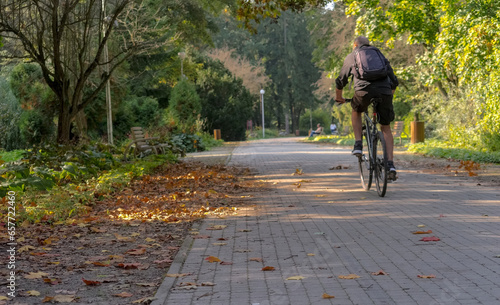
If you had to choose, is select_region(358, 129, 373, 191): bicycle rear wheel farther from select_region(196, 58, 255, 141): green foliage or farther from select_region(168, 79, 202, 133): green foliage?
select_region(196, 58, 255, 141): green foliage

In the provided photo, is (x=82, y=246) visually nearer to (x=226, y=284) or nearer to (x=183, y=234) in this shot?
(x=183, y=234)

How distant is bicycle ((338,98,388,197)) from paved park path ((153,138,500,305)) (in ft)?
0.95

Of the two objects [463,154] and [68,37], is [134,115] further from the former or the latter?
[463,154]

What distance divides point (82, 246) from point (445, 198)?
5.07 m

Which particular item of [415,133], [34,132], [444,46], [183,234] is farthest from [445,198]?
[34,132]

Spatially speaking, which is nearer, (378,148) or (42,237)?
(42,237)

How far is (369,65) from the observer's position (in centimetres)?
902

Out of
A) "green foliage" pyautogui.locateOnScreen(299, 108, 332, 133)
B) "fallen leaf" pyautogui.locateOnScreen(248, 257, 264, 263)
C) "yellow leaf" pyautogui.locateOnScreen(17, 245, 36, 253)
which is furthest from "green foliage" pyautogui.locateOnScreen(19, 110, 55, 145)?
"green foliage" pyautogui.locateOnScreen(299, 108, 332, 133)

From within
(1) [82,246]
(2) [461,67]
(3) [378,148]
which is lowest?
(1) [82,246]

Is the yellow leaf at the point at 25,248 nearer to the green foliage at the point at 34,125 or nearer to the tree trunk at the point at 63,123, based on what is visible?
the tree trunk at the point at 63,123

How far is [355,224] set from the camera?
7207 millimetres

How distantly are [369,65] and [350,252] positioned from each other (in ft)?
13.0

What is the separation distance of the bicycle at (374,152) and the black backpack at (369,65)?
0.36 m

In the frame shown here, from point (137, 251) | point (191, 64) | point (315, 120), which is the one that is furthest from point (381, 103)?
point (315, 120)
